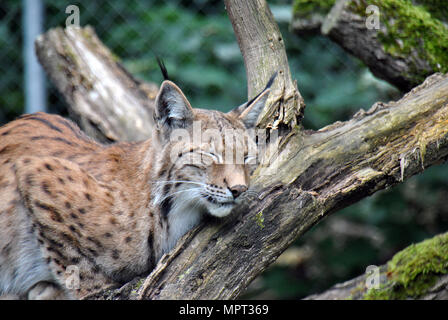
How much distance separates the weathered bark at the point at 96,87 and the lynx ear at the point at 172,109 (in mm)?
1624

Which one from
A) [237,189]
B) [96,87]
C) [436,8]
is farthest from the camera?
[96,87]

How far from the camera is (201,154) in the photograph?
279cm

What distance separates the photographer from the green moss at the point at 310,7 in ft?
13.6

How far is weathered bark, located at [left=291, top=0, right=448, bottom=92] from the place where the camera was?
379 cm

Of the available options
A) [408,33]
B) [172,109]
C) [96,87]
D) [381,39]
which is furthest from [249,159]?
[96,87]

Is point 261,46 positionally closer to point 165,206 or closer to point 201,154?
point 201,154

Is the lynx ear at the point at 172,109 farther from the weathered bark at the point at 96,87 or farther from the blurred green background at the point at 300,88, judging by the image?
the blurred green background at the point at 300,88

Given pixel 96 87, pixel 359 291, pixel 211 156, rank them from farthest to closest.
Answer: pixel 96 87
pixel 359 291
pixel 211 156

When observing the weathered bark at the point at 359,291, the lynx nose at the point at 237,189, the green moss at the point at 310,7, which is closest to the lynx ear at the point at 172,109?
the lynx nose at the point at 237,189

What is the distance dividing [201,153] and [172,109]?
28 centimetres

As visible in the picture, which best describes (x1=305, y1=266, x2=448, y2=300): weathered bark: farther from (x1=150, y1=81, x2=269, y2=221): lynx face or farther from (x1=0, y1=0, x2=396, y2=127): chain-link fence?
(x1=0, y1=0, x2=396, y2=127): chain-link fence

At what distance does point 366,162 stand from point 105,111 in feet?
7.72
